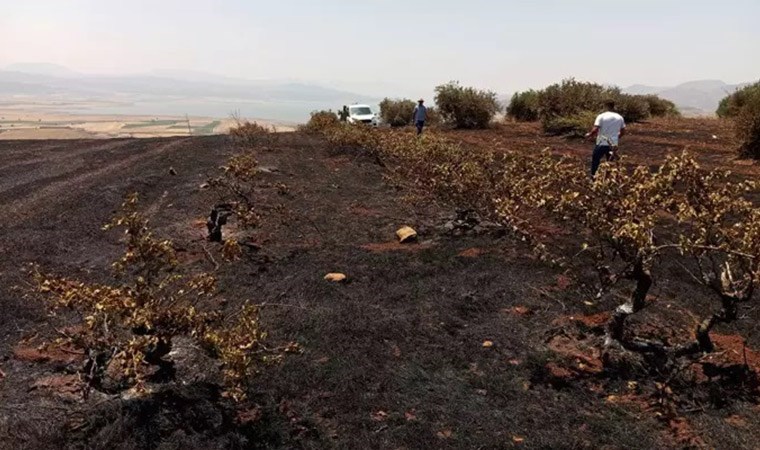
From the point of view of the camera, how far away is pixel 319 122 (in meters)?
25.6

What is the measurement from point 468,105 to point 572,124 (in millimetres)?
7391

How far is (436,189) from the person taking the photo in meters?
9.94

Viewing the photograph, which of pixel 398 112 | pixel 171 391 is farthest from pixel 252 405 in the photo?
pixel 398 112

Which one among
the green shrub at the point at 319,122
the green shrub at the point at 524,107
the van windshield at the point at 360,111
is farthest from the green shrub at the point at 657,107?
the green shrub at the point at 319,122

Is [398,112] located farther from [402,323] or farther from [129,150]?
[402,323]

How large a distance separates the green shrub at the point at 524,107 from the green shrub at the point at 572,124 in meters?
6.23

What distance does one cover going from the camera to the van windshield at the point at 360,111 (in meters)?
32.4

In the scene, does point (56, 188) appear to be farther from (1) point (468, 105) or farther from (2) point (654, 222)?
(1) point (468, 105)

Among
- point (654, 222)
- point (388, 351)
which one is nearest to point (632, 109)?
point (654, 222)

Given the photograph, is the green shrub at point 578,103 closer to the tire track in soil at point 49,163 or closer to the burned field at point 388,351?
the burned field at point 388,351

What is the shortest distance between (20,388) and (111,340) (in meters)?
1.08

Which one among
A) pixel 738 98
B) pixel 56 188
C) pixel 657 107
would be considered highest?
pixel 738 98

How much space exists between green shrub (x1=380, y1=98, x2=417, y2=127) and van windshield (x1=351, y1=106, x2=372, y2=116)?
180 centimetres

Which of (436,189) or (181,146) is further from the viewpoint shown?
(181,146)
